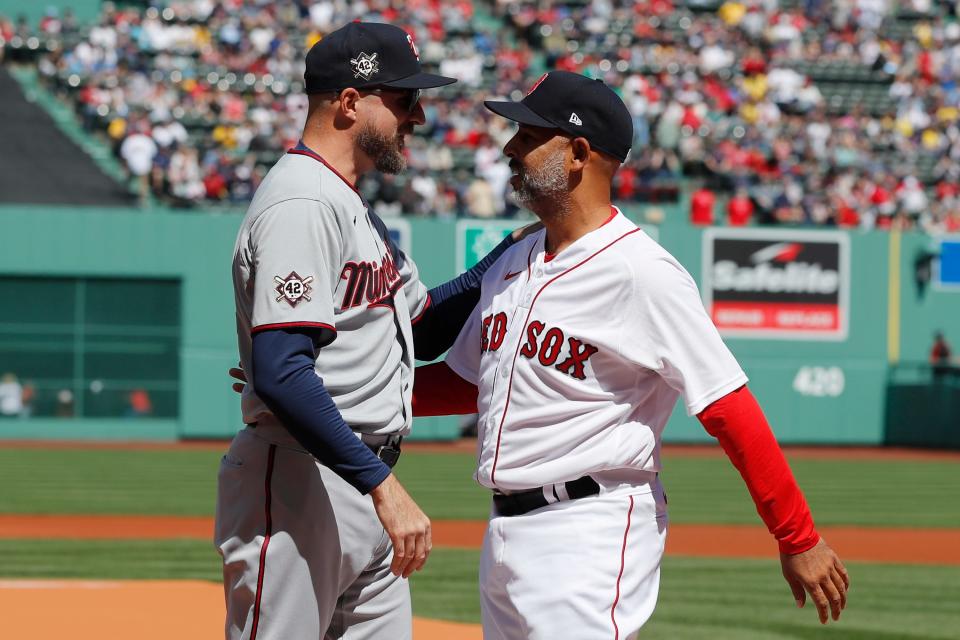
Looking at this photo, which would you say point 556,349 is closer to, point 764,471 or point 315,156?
→ point 764,471

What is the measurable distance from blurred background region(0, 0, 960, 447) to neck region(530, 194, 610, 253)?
18.5 metres

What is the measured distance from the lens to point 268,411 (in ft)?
10.6

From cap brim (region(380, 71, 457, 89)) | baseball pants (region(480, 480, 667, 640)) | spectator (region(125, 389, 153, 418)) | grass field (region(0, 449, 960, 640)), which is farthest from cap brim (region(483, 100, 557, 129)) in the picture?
spectator (region(125, 389, 153, 418))

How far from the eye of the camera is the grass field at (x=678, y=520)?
7566 mm

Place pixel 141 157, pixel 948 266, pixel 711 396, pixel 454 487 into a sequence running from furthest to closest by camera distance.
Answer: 1. pixel 948 266
2. pixel 141 157
3. pixel 454 487
4. pixel 711 396

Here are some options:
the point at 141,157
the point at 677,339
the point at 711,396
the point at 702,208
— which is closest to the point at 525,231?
the point at 677,339

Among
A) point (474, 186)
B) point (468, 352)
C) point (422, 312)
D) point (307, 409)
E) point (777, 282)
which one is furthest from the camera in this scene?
point (777, 282)

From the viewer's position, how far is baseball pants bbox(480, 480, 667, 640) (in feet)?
10.2

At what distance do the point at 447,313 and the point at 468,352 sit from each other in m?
0.21

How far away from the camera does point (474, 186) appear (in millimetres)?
22375

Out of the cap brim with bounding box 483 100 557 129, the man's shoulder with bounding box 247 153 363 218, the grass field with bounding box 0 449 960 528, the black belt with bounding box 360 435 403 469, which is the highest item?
the cap brim with bounding box 483 100 557 129

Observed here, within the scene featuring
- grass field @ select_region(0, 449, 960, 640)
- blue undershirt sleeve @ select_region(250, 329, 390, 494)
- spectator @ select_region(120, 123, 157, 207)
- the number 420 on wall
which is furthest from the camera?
the number 420 on wall

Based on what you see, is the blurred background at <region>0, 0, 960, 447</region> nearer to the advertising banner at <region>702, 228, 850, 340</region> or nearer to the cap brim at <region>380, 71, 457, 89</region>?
the advertising banner at <region>702, 228, 850, 340</region>

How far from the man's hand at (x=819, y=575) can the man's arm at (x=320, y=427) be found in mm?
801
